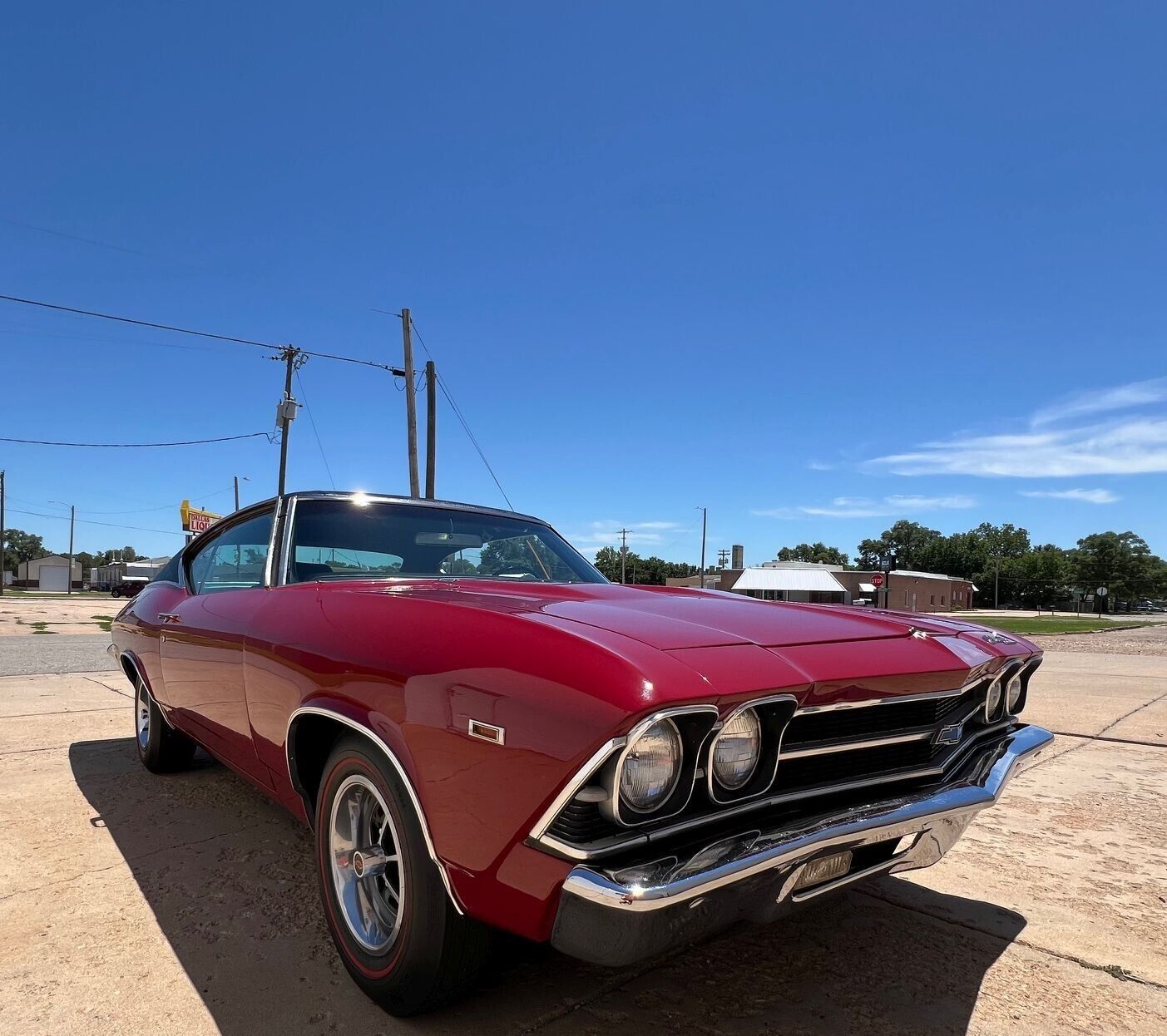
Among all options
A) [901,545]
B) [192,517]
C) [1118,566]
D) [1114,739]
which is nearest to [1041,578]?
[1118,566]

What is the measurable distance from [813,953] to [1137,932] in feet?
3.85

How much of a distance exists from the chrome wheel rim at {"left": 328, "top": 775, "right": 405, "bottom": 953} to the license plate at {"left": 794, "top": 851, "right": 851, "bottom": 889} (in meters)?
1.02

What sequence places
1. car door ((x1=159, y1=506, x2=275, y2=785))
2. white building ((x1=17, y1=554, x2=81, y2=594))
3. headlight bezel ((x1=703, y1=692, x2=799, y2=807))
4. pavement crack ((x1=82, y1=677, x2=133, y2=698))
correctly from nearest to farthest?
1. headlight bezel ((x1=703, y1=692, x2=799, y2=807))
2. car door ((x1=159, y1=506, x2=275, y2=785))
3. pavement crack ((x1=82, y1=677, x2=133, y2=698))
4. white building ((x1=17, y1=554, x2=81, y2=594))

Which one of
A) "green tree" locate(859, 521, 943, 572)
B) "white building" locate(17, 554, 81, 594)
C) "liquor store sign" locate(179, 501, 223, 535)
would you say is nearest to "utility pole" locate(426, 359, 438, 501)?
"liquor store sign" locate(179, 501, 223, 535)

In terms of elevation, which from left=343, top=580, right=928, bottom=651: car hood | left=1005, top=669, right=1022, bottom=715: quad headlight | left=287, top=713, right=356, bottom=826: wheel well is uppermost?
left=343, top=580, right=928, bottom=651: car hood

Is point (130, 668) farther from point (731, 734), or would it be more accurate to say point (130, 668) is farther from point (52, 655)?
point (52, 655)

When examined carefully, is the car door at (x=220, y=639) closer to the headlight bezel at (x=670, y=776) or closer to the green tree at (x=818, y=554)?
the headlight bezel at (x=670, y=776)

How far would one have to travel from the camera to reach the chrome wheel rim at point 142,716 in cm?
443

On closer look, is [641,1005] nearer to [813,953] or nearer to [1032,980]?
[813,953]

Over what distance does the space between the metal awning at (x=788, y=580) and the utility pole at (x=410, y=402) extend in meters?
51.4

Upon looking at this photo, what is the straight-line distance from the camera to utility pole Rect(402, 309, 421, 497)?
19.0m

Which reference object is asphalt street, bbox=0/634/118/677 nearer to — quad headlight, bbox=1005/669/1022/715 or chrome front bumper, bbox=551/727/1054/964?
chrome front bumper, bbox=551/727/1054/964

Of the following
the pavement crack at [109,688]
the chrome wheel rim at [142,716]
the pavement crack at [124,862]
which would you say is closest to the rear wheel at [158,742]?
the chrome wheel rim at [142,716]

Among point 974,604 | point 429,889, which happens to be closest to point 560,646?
point 429,889
